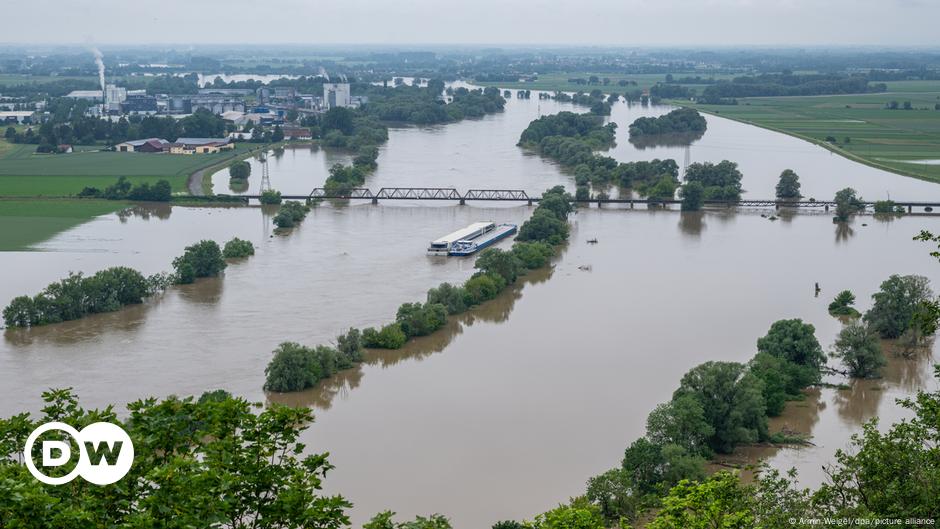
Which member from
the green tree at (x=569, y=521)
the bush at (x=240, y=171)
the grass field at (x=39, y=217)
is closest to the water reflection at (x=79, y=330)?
the grass field at (x=39, y=217)

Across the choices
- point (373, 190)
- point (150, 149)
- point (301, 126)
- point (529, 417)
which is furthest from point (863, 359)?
point (301, 126)

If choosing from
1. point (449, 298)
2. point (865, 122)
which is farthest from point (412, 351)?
point (865, 122)

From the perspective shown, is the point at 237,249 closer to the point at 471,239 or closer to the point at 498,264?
the point at 471,239

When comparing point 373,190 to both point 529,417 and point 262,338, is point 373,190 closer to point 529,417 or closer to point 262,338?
point 262,338

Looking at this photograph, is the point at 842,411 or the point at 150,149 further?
the point at 150,149

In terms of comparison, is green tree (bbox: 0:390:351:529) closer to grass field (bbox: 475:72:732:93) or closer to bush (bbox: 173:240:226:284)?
bush (bbox: 173:240:226:284)

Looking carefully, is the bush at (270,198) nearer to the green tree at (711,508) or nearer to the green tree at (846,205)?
the green tree at (846,205)
